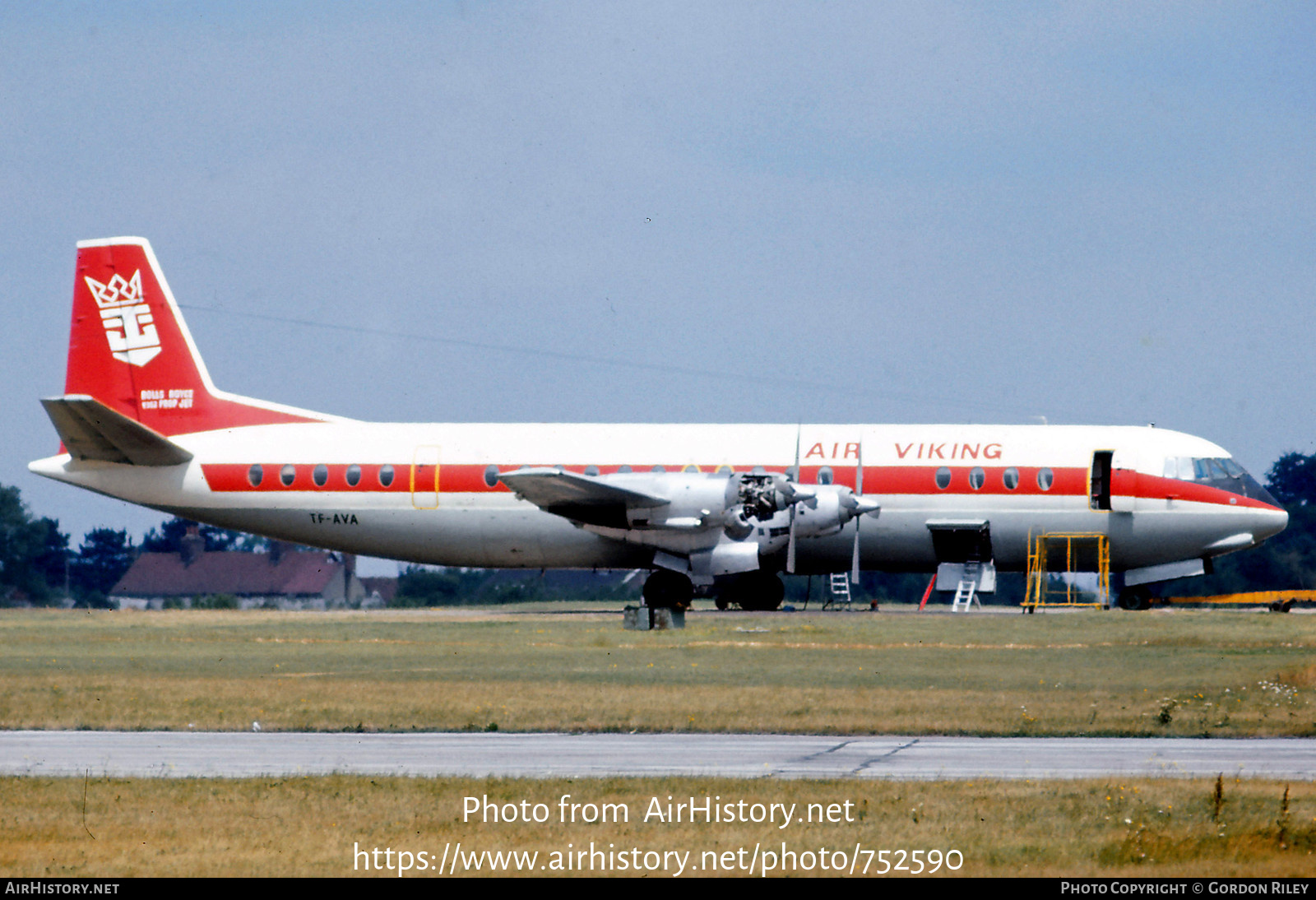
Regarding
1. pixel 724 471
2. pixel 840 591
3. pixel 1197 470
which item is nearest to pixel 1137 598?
pixel 1197 470

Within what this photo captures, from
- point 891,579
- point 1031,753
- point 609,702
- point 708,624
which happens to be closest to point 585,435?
point 708,624

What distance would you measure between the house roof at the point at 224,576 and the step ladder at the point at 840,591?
39706 millimetres

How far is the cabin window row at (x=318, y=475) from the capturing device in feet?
158

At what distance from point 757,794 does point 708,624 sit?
24971mm

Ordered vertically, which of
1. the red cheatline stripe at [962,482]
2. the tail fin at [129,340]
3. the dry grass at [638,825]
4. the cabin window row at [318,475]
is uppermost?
the tail fin at [129,340]

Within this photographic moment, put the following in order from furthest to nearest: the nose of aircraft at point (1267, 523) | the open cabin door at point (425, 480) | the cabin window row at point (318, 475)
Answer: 1. the cabin window row at point (318, 475)
2. the open cabin door at point (425, 480)
3. the nose of aircraft at point (1267, 523)

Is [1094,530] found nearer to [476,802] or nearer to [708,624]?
[708,624]

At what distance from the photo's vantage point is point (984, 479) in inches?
1817

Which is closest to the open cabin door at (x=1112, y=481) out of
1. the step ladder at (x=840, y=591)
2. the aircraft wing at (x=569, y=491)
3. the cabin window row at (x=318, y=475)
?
the step ladder at (x=840, y=591)

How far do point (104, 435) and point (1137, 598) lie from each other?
1228 inches

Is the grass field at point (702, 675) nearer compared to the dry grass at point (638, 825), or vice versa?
the dry grass at point (638, 825)

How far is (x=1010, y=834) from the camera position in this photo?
1359 centimetres

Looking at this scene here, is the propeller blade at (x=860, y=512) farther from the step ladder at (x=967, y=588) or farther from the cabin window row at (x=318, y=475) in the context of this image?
the cabin window row at (x=318, y=475)

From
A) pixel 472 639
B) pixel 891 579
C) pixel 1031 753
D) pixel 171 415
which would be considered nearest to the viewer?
pixel 1031 753
